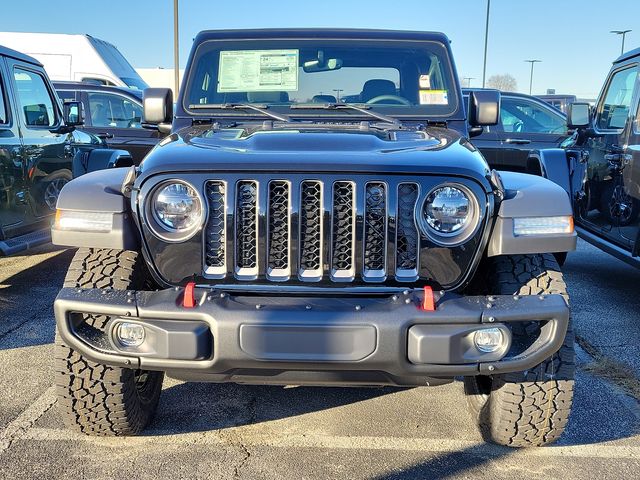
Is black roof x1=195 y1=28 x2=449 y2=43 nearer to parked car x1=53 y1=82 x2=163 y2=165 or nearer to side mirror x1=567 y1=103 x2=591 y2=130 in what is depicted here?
side mirror x1=567 y1=103 x2=591 y2=130

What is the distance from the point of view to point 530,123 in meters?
8.23

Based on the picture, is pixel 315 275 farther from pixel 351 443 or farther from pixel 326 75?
pixel 326 75

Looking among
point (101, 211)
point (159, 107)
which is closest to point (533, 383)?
point (101, 211)

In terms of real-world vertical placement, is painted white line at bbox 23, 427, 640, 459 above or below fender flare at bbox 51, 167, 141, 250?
below

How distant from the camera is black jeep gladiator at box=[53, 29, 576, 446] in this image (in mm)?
2395

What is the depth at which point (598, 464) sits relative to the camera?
2887 mm

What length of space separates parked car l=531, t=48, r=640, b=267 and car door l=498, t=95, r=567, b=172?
64.2 inches

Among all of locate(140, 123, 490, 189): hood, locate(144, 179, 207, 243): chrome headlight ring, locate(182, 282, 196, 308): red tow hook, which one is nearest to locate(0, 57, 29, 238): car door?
locate(140, 123, 490, 189): hood

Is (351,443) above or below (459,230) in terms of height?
below

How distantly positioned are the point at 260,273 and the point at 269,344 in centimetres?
34

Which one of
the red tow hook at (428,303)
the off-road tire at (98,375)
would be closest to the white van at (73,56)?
the off-road tire at (98,375)

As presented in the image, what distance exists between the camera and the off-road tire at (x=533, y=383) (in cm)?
277

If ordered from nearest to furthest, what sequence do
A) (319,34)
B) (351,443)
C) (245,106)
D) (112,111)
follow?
(351,443)
(245,106)
(319,34)
(112,111)

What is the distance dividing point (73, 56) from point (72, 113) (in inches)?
337
